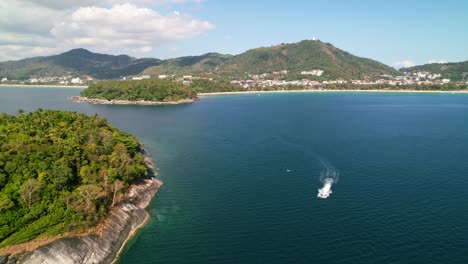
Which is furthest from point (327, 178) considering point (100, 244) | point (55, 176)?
point (55, 176)

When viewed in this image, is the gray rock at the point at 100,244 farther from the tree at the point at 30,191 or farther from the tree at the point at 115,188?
the tree at the point at 30,191

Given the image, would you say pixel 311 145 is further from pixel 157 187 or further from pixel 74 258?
pixel 74 258

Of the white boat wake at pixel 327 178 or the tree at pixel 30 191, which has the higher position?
the tree at pixel 30 191

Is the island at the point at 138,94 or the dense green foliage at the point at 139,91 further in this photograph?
the dense green foliage at the point at 139,91

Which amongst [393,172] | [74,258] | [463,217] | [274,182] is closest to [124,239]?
[74,258]

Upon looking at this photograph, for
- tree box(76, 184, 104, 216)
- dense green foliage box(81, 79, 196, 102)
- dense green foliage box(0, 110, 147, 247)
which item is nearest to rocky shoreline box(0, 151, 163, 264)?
dense green foliage box(0, 110, 147, 247)

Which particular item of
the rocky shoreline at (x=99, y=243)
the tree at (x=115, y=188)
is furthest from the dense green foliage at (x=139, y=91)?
the rocky shoreline at (x=99, y=243)

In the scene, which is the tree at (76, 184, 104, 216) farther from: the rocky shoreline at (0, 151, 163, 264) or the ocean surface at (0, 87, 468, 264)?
the ocean surface at (0, 87, 468, 264)
